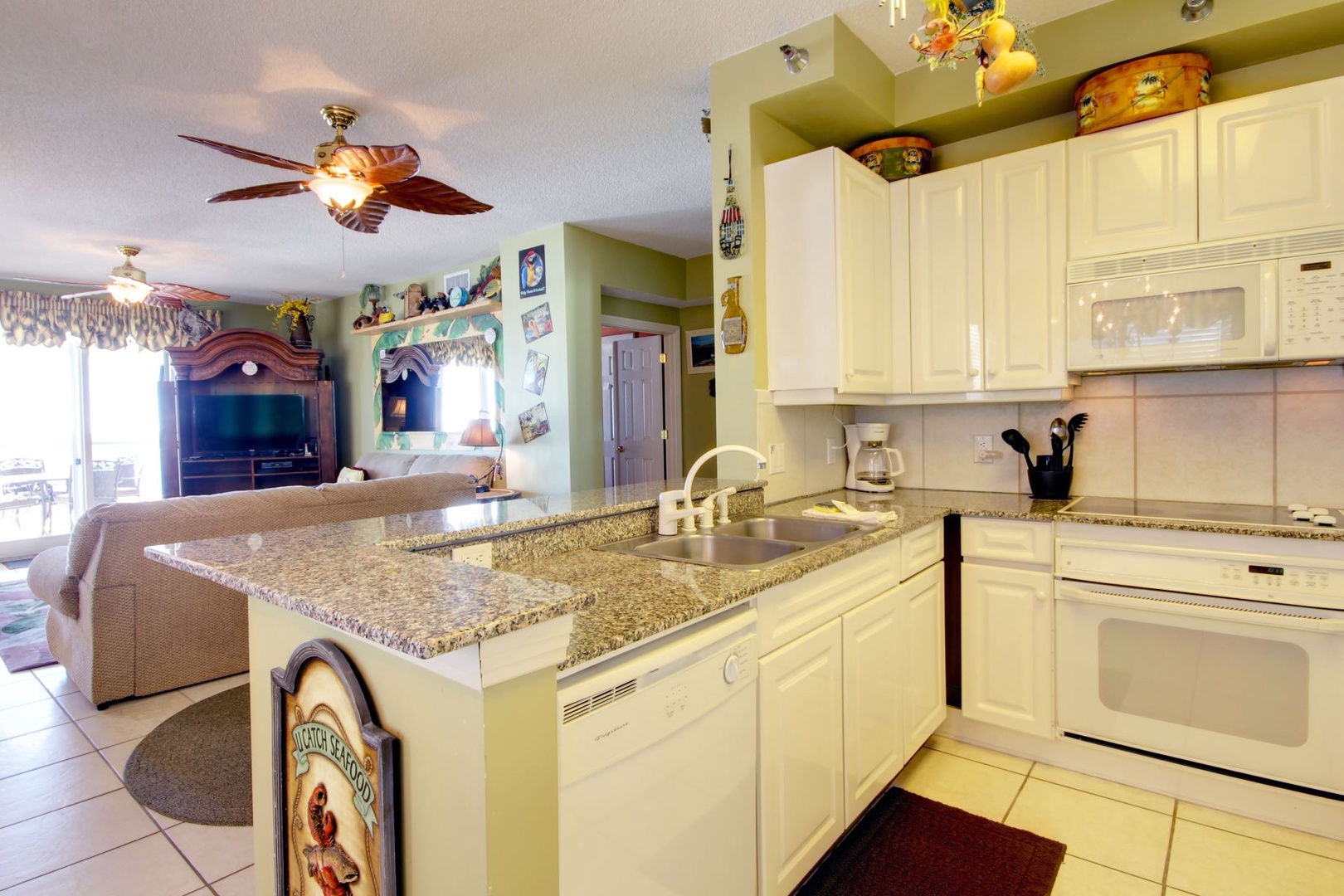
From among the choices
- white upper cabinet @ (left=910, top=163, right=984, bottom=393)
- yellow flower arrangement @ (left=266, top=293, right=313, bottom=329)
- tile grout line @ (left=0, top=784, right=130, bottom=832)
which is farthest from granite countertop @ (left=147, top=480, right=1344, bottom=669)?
yellow flower arrangement @ (left=266, top=293, right=313, bottom=329)

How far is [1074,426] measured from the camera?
2.56 metres

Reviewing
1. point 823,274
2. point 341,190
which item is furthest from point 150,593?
point 823,274

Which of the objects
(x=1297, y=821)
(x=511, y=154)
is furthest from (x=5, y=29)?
(x=1297, y=821)

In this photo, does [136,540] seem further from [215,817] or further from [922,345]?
[922,345]

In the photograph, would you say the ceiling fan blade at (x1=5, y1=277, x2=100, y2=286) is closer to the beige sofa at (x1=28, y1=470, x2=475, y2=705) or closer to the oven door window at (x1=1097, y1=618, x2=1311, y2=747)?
the beige sofa at (x1=28, y1=470, x2=475, y2=705)

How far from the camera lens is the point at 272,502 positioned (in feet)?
10.1

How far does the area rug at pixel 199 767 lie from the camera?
7.02 ft

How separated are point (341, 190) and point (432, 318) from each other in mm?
3120

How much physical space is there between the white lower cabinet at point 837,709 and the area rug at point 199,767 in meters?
1.71

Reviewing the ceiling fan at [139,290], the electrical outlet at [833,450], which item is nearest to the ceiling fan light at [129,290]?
the ceiling fan at [139,290]

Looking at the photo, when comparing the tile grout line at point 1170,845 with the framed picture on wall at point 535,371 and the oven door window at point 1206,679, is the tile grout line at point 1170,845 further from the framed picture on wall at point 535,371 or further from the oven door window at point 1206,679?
the framed picture on wall at point 535,371

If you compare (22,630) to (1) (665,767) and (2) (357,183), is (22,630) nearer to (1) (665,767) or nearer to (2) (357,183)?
(2) (357,183)

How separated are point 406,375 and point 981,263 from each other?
5.36 metres

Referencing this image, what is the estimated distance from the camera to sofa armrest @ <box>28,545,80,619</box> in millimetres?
2910
